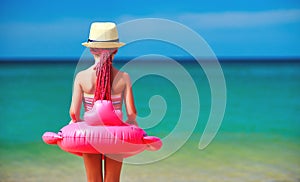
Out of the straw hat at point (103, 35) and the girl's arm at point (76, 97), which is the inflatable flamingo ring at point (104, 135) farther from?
the straw hat at point (103, 35)

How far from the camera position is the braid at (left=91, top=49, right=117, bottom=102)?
2900 mm

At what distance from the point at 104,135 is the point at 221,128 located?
15.0ft

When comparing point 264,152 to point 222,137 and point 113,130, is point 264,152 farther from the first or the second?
point 113,130

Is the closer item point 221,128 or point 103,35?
point 103,35

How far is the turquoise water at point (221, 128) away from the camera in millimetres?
5270

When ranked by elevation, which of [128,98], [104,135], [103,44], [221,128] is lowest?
[104,135]

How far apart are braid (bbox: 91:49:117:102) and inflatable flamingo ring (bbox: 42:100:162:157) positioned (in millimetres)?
46

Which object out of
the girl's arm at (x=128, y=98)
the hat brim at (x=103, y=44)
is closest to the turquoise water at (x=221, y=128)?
the girl's arm at (x=128, y=98)

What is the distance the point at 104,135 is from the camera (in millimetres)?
2871

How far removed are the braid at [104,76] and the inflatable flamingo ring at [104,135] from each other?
1.8 inches

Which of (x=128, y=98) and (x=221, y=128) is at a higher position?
(x=221, y=128)

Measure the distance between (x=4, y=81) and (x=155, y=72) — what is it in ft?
15.2

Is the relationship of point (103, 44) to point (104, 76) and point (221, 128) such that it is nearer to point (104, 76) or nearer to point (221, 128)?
point (104, 76)

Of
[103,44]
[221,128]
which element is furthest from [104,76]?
[221,128]
